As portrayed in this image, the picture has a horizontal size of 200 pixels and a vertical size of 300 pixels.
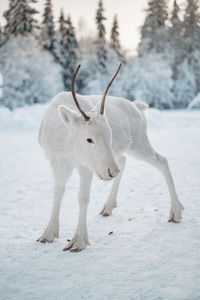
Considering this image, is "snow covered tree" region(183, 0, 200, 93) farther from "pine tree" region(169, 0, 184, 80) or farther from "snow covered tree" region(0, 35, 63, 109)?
"snow covered tree" region(0, 35, 63, 109)

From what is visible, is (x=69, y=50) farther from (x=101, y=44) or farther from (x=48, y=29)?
(x=101, y=44)

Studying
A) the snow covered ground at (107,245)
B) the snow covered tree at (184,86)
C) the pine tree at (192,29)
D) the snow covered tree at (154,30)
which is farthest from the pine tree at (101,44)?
the snow covered ground at (107,245)

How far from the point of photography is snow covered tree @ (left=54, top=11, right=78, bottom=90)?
28.1 metres

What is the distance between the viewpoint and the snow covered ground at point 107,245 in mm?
2229

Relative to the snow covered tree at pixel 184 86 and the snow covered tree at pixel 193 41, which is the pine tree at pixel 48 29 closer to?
the snow covered tree at pixel 193 41

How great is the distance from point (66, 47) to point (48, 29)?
89.0 inches

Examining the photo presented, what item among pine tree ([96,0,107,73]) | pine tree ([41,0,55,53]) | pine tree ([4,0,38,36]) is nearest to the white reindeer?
pine tree ([4,0,38,36])

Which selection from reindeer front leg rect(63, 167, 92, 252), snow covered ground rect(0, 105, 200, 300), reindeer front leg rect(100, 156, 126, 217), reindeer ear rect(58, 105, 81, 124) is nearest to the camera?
snow covered ground rect(0, 105, 200, 300)

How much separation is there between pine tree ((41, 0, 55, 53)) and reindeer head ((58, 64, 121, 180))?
26.9 m

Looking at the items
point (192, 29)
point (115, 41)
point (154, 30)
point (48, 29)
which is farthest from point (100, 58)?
point (192, 29)

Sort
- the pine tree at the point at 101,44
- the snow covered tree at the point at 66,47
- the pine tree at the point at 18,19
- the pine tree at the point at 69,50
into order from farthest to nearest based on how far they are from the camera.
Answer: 1. the pine tree at the point at 101,44
2. the pine tree at the point at 69,50
3. the snow covered tree at the point at 66,47
4. the pine tree at the point at 18,19

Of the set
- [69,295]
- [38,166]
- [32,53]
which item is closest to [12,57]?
[32,53]

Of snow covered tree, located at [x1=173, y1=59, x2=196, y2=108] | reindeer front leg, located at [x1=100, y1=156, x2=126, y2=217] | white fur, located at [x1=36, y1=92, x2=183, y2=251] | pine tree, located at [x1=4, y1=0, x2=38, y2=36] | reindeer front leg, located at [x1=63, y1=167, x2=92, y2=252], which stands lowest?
snow covered tree, located at [x1=173, y1=59, x2=196, y2=108]

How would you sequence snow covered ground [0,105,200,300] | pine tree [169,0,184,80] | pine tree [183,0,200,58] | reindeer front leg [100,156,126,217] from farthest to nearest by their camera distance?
pine tree [169,0,184,80] → pine tree [183,0,200,58] → reindeer front leg [100,156,126,217] → snow covered ground [0,105,200,300]
